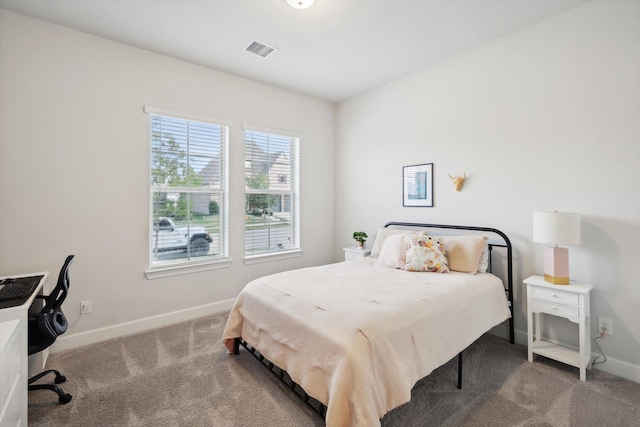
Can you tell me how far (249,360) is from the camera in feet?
8.12

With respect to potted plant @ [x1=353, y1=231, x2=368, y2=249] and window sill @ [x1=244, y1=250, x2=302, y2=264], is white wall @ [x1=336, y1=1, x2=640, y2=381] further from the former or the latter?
window sill @ [x1=244, y1=250, x2=302, y2=264]

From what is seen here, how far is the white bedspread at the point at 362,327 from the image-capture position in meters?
1.51

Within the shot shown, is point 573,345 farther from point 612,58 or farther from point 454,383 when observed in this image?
point 612,58

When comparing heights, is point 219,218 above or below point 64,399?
above

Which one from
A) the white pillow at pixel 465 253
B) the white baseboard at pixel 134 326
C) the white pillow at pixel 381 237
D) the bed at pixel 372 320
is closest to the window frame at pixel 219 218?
the white baseboard at pixel 134 326

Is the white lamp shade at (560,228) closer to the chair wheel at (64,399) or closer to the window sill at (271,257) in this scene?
the window sill at (271,257)

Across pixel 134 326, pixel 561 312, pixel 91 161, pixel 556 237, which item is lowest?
pixel 134 326

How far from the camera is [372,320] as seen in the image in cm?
171

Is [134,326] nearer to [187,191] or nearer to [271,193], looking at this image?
[187,191]

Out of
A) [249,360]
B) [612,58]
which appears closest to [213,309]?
[249,360]

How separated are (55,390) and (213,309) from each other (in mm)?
1640

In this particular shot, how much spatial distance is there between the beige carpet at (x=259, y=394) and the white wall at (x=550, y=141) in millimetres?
495

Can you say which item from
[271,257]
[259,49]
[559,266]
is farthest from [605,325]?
[259,49]

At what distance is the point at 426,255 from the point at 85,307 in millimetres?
3221
